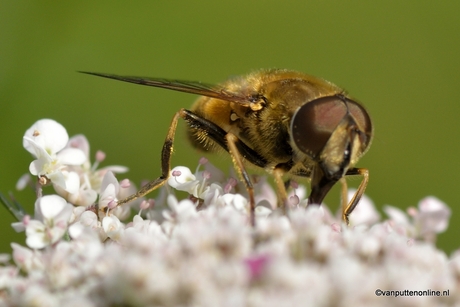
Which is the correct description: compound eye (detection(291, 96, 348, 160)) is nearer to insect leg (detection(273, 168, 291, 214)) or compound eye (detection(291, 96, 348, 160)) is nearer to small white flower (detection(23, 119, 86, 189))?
insect leg (detection(273, 168, 291, 214))

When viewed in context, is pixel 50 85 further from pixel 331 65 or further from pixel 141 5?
pixel 331 65

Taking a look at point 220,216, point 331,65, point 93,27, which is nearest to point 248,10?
point 331,65

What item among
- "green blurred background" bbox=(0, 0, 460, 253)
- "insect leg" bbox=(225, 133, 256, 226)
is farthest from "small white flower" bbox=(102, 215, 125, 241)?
"green blurred background" bbox=(0, 0, 460, 253)

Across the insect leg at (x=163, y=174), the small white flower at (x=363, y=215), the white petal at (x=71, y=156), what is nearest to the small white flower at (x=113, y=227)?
the insect leg at (x=163, y=174)

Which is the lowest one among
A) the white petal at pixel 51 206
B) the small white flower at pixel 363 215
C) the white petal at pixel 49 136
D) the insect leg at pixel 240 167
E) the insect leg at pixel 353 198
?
the small white flower at pixel 363 215

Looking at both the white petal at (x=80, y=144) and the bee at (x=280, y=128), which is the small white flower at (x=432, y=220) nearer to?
the bee at (x=280, y=128)

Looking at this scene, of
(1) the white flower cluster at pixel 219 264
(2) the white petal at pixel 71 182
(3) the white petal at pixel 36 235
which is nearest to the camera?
(1) the white flower cluster at pixel 219 264

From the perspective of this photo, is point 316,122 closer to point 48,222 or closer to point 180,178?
point 180,178

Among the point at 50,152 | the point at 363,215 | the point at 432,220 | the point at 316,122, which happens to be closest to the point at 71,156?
the point at 50,152
